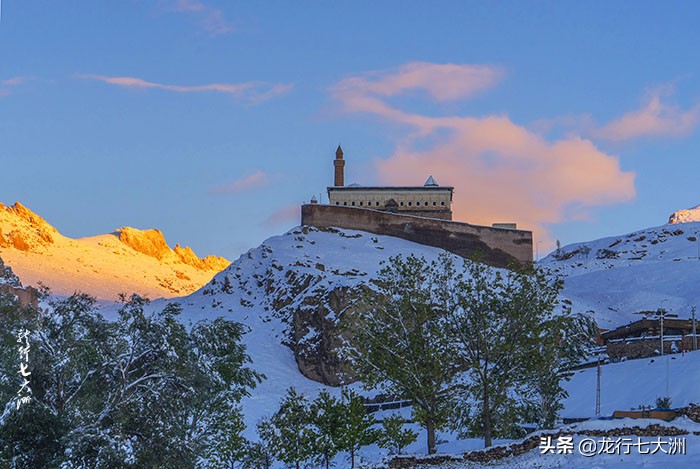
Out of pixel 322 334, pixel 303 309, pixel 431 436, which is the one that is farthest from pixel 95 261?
pixel 431 436

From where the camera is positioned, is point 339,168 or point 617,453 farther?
point 339,168

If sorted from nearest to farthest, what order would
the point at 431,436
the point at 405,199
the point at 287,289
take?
the point at 431,436 < the point at 287,289 < the point at 405,199

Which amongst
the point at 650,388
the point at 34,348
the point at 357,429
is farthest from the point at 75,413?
the point at 650,388

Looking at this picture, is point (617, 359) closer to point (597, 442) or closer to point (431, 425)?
point (431, 425)

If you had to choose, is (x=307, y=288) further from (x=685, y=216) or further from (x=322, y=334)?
(x=685, y=216)

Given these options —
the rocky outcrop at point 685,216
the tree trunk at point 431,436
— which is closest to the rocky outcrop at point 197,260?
the rocky outcrop at point 685,216

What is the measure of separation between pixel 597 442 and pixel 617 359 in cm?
3134

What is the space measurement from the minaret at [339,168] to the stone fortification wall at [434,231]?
13739 mm

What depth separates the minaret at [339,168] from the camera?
101250 mm

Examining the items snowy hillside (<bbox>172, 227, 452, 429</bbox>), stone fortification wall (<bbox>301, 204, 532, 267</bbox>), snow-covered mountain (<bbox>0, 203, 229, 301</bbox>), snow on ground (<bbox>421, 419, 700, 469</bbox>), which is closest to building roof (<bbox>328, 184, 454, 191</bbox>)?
stone fortification wall (<bbox>301, 204, 532, 267</bbox>)

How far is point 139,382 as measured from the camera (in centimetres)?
2425

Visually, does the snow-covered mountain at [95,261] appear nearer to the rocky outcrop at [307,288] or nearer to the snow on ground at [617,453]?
the rocky outcrop at [307,288]

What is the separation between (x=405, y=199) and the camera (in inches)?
3853

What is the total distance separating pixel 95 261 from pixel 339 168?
42504 mm
